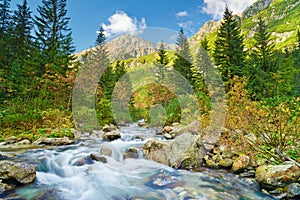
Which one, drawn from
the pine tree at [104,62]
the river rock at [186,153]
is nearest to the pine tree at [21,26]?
the pine tree at [104,62]

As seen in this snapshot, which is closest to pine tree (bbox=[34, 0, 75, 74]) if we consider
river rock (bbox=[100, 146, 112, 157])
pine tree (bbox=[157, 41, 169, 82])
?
pine tree (bbox=[157, 41, 169, 82])

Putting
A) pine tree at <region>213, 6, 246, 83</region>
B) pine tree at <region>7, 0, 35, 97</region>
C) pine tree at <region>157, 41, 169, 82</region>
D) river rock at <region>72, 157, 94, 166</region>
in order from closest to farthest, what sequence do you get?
river rock at <region>72, 157, 94, 166</region> < pine tree at <region>7, 0, 35, 97</region> < pine tree at <region>213, 6, 246, 83</region> < pine tree at <region>157, 41, 169, 82</region>

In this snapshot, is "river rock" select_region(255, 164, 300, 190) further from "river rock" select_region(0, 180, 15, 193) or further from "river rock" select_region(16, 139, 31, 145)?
"river rock" select_region(16, 139, 31, 145)

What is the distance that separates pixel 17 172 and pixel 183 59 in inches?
962

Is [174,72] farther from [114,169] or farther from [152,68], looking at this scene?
[114,169]

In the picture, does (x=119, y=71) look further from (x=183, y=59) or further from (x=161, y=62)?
(x=183, y=59)

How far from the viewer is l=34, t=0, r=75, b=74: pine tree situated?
754 inches

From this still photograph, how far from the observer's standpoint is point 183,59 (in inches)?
1053

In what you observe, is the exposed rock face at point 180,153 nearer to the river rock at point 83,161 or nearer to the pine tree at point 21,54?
the river rock at point 83,161

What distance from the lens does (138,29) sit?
13.5m

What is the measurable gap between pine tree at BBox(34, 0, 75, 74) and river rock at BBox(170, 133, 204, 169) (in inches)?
577

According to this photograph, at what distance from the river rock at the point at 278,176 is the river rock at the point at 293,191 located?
0.21m

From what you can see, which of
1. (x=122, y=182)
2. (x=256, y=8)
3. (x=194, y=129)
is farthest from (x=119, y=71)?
(x=256, y=8)

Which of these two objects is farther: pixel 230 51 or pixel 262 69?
pixel 230 51
